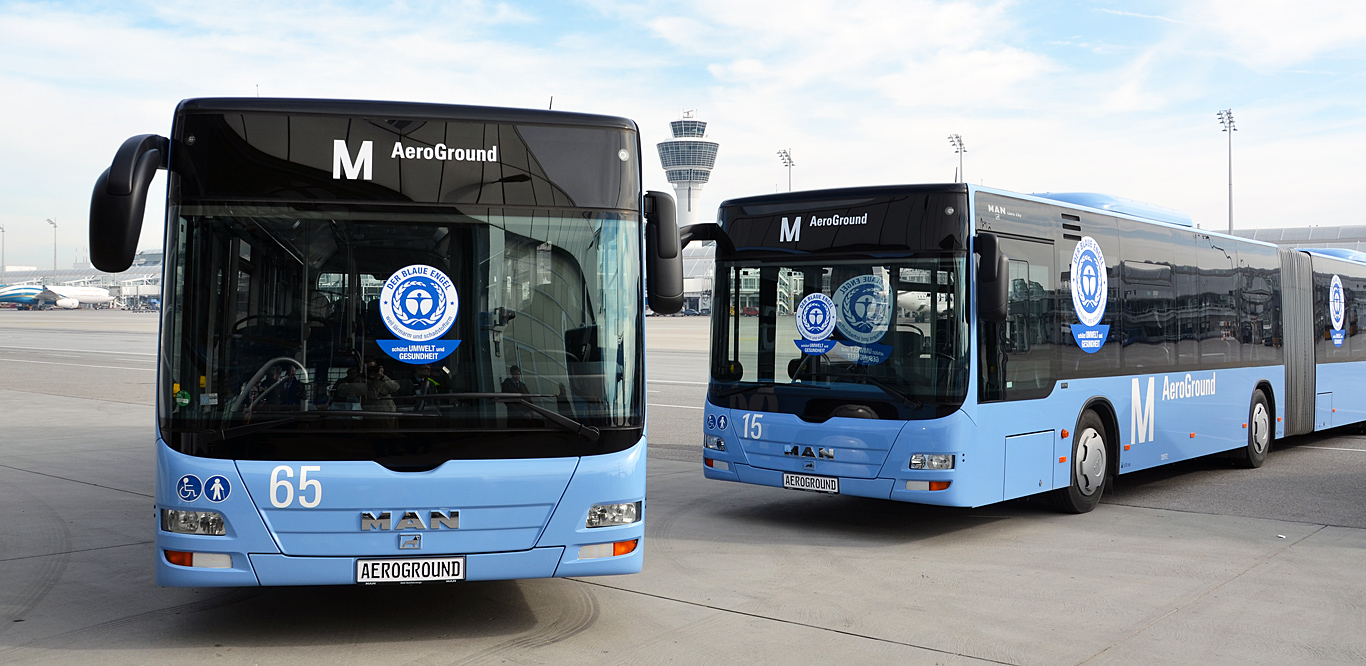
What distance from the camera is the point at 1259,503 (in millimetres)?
10133

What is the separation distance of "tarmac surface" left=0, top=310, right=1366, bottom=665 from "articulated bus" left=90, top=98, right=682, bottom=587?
0.53 m

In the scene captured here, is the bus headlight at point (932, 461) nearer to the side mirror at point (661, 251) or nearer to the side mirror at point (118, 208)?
the side mirror at point (661, 251)

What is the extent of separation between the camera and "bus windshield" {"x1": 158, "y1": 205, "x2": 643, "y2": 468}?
5145 millimetres

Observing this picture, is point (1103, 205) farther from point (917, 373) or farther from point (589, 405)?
point (589, 405)

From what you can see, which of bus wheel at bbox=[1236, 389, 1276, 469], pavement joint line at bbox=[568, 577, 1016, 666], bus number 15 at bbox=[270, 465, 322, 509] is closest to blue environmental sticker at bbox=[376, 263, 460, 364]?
bus number 15 at bbox=[270, 465, 322, 509]

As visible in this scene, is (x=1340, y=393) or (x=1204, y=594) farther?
(x=1340, y=393)

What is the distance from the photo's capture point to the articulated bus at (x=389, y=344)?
16.9 ft

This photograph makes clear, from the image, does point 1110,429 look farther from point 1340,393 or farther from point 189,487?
point 189,487

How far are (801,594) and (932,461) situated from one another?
183 cm

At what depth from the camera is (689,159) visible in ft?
582

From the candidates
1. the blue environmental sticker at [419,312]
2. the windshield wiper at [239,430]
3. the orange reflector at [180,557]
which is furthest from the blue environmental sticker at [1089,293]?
Result: the orange reflector at [180,557]

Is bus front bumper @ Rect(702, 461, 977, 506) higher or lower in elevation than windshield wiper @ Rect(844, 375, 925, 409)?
lower

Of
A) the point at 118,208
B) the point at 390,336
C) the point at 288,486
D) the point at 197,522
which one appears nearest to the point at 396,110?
the point at 390,336

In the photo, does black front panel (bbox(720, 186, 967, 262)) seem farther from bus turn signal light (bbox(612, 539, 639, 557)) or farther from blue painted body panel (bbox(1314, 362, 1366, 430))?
blue painted body panel (bbox(1314, 362, 1366, 430))
